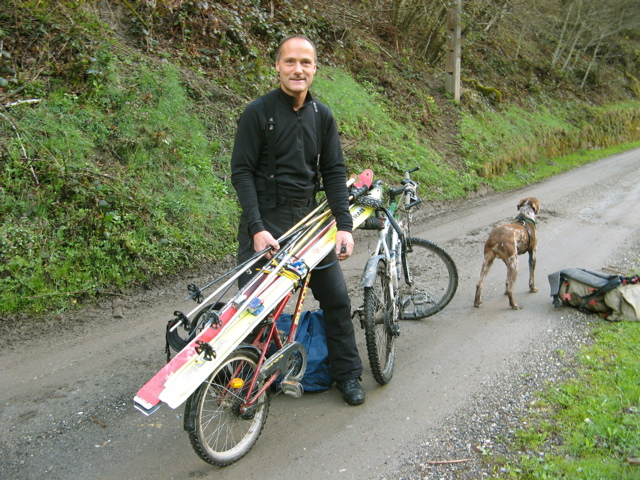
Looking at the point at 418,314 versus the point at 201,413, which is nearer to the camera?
the point at 201,413

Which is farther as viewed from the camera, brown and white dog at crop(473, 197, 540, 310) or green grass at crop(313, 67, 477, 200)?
green grass at crop(313, 67, 477, 200)

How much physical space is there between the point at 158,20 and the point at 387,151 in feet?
18.1

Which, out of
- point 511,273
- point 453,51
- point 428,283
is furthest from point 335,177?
point 453,51

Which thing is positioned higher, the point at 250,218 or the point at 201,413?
the point at 250,218

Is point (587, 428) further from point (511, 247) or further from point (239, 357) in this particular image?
point (511, 247)

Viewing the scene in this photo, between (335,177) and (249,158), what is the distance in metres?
0.70

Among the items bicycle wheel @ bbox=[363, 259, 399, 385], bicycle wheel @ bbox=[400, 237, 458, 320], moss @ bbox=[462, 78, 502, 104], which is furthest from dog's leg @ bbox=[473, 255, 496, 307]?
moss @ bbox=[462, 78, 502, 104]

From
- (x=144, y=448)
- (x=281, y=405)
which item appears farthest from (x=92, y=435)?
(x=281, y=405)

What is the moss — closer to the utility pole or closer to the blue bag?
the utility pole

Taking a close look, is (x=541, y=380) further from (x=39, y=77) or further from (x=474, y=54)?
(x=474, y=54)

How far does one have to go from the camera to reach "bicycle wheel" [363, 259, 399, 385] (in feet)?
13.5

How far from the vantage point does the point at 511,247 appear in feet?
20.5

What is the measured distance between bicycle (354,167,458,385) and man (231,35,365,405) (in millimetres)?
318

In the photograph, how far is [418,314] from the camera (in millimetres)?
5746
